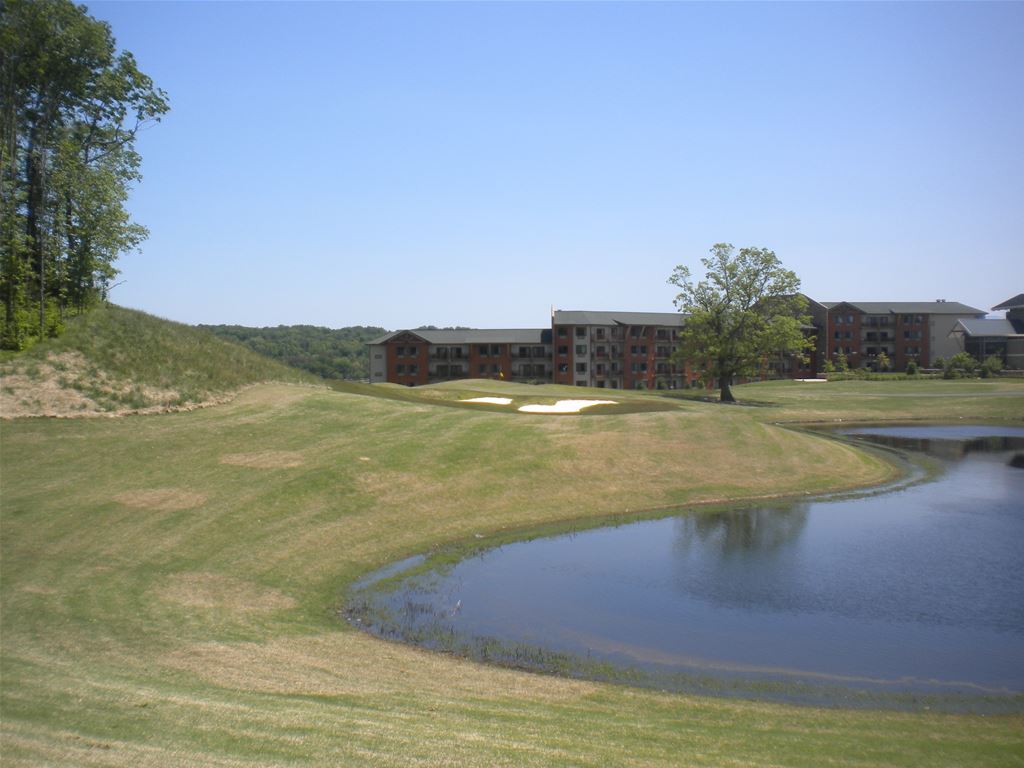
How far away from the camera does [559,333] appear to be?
4724 inches

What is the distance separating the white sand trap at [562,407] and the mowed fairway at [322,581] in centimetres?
652

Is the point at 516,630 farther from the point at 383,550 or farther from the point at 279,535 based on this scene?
the point at 279,535

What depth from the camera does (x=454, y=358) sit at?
12156cm

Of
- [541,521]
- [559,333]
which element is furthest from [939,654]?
[559,333]

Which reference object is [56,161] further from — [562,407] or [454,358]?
[454,358]

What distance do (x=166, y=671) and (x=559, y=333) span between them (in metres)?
108

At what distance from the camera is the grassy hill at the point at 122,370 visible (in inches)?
1362

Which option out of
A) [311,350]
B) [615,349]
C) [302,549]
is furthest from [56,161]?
Answer: [311,350]

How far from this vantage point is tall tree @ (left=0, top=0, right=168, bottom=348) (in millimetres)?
38812

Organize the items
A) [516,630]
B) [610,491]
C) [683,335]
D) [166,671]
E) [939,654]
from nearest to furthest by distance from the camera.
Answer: [166,671]
[939,654]
[516,630]
[610,491]
[683,335]

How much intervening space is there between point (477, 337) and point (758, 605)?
104905 millimetres

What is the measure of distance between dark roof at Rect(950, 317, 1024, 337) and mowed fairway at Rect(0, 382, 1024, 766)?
10753 cm

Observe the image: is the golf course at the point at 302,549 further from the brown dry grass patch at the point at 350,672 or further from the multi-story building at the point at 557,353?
the multi-story building at the point at 557,353

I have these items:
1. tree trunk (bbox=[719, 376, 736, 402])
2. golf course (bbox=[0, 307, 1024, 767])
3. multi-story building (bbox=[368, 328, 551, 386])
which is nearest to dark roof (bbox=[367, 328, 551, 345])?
multi-story building (bbox=[368, 328, 551, 386])
